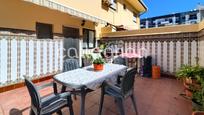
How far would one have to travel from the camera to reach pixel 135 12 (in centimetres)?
A: 2017

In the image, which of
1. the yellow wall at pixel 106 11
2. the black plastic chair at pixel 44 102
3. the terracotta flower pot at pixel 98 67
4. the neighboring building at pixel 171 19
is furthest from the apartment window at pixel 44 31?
the neighboring building at pixel 171 19

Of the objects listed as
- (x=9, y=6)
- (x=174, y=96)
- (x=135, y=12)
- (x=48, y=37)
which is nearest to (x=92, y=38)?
(x=48, y=37)

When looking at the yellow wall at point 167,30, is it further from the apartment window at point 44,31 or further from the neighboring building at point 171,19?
the neighboring building at point 171,19

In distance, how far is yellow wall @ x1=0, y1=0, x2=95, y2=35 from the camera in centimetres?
619

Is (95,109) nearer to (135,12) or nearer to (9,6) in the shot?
(9,6)

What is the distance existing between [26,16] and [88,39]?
484 centimetres

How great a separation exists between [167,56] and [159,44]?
83 centimetres

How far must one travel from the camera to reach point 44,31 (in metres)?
7.90

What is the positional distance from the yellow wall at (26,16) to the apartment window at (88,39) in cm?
206

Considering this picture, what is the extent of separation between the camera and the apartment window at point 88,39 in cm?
1086

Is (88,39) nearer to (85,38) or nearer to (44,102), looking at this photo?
(85,38)

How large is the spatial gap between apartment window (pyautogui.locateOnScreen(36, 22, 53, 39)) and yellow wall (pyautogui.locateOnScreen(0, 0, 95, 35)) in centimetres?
19

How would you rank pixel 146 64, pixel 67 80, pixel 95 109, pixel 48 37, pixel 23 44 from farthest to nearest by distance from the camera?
1. pixel 146 64
2. pixel 48 37
3. pixel 23 44
4. pixel 95 109
5. pixel 67 80

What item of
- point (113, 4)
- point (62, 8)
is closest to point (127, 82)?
point (62, 8)
